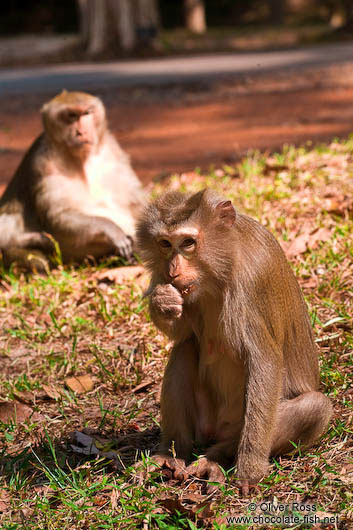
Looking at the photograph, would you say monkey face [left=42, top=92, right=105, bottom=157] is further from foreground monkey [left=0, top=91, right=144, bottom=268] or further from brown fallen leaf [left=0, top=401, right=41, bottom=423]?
brown fallen leaf [left=0, top=401, right=41, bottom=423]

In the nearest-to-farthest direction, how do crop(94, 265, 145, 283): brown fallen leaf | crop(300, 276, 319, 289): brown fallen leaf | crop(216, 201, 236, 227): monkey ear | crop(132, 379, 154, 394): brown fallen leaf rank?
crop(216, 201, 236, 227): monkey ear < crop(132, 379, 154, 394): brown fallen leaf < crop(300, 276, 319, 289): brown fallen leaf < crop(94, 265, 145, 283): brown fallen leaf

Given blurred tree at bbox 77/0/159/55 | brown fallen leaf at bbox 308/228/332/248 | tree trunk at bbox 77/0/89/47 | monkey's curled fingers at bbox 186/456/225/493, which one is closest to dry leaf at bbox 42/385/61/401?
monkey's curled fingers at bbox 186/456/225/493

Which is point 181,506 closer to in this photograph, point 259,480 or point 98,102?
point 259,480

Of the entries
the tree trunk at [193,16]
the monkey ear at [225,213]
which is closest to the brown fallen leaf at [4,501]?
the monkey ear at [225,213]

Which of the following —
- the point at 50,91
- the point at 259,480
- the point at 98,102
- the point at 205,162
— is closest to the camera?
the point at 259,480

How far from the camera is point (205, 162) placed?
9.20m

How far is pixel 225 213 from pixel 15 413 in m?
1.84

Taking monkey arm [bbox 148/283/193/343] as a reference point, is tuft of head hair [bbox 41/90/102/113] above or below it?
above

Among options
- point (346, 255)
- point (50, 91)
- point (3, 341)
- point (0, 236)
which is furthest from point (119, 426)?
point (50, 91)

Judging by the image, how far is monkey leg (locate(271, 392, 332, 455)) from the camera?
347 centimetres

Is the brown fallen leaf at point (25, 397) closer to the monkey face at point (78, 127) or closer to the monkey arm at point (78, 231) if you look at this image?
the monkey arm at point (78, 231)

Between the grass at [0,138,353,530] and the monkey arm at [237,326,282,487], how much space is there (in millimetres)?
108

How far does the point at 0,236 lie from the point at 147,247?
3.96 metres

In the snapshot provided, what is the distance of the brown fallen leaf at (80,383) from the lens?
4676 millimetres
